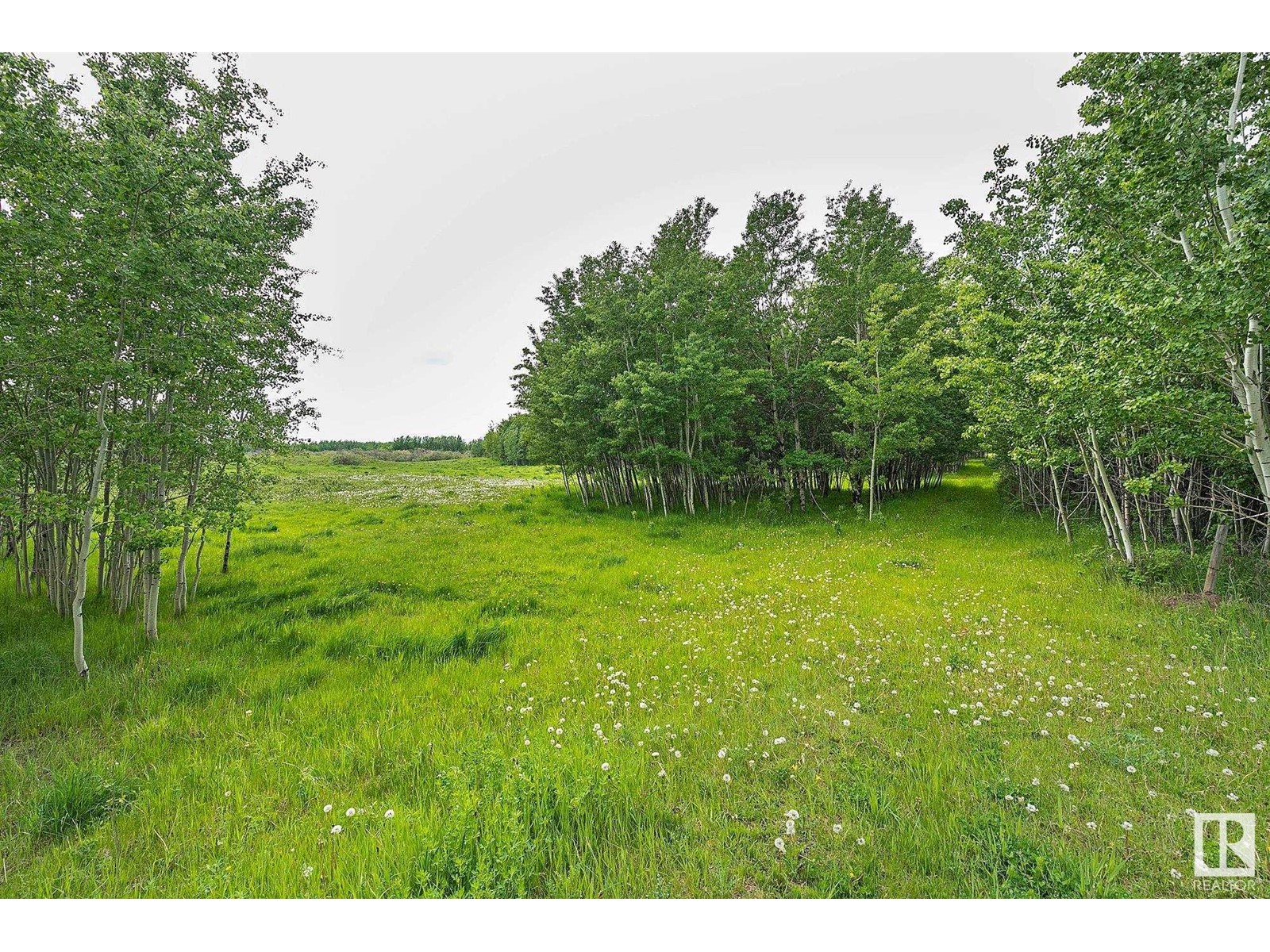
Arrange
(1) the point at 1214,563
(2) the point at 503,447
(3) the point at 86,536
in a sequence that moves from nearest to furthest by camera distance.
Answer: (3) the point at 86,536
(1) the point at 1214,563
(2) the point at 503,447

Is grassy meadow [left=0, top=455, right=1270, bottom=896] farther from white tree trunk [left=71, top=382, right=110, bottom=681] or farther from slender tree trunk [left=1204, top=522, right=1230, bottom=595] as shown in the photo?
slender tree trunk [left=1204, top=522, right=1230, bottom=595]

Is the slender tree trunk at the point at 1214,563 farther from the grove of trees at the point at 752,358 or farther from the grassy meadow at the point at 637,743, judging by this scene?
the grove of trees at the point at 752,358

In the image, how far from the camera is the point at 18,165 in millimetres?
6062

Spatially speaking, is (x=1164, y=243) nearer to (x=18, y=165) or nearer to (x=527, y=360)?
(x=18, y=165)

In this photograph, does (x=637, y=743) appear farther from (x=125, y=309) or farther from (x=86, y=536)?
(x=125, y=309)

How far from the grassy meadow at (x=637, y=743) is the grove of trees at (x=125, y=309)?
2.60 meters

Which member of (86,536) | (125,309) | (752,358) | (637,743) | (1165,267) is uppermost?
(752,358)

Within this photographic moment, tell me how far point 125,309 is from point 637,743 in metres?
10.9

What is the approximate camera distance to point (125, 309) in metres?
7.18

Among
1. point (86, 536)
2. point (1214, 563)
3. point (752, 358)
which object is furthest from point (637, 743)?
point (752, 358)

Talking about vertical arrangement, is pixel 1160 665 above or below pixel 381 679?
above

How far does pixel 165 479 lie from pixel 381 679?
270 inches

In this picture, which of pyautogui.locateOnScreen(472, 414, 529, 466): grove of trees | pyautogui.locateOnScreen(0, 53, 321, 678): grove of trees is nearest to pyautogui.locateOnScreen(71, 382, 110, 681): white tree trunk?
pyautogui.locateOnScreen(0, 53, 321, 678): grove of trees

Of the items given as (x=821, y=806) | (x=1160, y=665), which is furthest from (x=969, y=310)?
(x=821, y=806)
